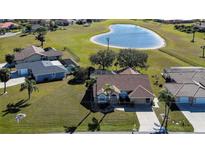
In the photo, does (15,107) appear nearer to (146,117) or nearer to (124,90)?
(124,90)

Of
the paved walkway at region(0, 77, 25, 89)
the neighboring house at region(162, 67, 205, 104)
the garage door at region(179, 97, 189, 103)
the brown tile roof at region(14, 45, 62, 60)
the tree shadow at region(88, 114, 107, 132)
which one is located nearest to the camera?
the tree shadow at region(88, 114, 107, 132)

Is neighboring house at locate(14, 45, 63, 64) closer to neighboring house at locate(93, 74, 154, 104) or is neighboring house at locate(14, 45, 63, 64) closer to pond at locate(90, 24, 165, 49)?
pond at locate(90, 24, 165, 49)

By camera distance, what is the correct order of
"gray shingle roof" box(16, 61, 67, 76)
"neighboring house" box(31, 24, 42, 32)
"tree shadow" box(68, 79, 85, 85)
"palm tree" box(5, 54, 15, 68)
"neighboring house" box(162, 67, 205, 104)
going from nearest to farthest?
"neighboring house" box(162, 67, 205, 104)
"tree shadow" box(68, 79, 85, 85)
"gray shingle roof" box(16, 61, 67, 76)
"palm tree" box(5, 54, 15, 68)
"neighboring house" box(31, 24, 42, 32)

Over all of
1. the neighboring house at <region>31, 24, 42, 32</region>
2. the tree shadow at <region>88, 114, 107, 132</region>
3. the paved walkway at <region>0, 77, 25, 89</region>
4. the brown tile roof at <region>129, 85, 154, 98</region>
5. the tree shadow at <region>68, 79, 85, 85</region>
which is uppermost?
the neighboring house at <region>31, 24, 42, 32</region>

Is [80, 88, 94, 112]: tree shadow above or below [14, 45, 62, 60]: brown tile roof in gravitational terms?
below

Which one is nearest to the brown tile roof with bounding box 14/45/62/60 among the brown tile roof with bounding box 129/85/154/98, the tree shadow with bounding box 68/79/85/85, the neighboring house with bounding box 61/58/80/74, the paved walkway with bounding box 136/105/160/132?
the neighboring house with bounding box 61/58/80/74

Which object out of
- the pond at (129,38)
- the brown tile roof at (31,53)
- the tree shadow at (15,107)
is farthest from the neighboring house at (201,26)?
the tree shadow at (15,107)

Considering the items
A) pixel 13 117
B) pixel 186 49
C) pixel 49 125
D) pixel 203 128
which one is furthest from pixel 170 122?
pixel 186 49

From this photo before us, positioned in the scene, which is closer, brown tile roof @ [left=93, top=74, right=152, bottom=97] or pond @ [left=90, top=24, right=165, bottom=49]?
brown tile roof @ [left=93, top=74, right=152, bottom=97]
